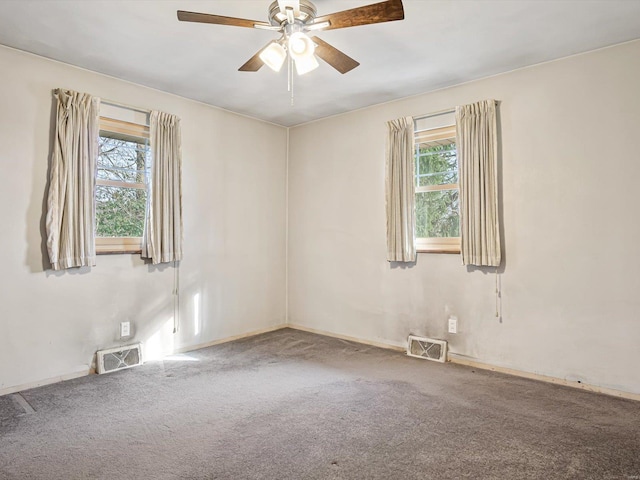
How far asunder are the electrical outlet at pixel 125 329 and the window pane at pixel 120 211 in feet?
2.65

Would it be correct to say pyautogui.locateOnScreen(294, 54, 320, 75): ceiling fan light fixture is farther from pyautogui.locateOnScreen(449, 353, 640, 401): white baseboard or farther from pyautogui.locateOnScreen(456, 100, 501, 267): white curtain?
pyautogui.locateOnScreen(449, 353, 640, 401): white baseboard

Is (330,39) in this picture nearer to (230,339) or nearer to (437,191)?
(437,191)

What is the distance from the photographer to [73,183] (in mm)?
3133

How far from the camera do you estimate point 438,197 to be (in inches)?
149

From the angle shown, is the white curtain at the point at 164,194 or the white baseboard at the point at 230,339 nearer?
the white curtain at the point at 164,194

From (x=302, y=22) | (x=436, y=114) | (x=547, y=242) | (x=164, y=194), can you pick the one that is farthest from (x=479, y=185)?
(x=164, y=194)

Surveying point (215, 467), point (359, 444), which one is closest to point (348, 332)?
point (359, 444)

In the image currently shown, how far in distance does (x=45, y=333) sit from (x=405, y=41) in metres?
3.55

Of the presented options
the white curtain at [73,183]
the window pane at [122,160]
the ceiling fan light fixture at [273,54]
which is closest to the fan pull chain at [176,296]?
the white curtain at [73,183]

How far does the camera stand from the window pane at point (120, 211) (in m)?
3.43

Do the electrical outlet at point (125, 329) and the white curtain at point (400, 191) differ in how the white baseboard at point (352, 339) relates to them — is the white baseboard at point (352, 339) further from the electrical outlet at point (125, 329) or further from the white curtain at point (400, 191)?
the electrical outlet at point (125, 329)

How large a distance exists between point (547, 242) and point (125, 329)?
12.2ft

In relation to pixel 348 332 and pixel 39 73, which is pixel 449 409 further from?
pixel 39 73

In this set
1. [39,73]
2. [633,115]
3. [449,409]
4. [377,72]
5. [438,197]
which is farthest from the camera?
[438,197]
